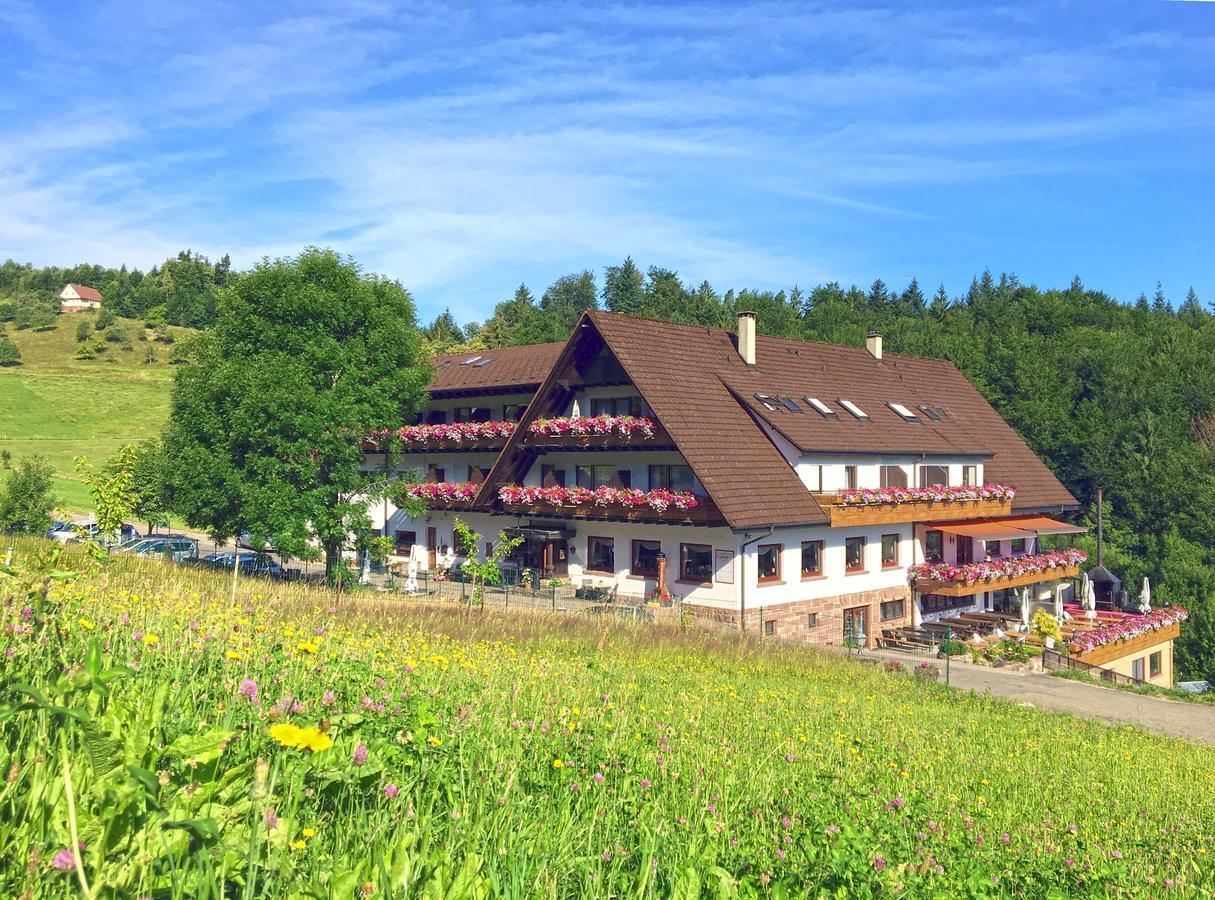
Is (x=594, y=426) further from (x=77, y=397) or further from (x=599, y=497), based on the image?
(x=77, y=397)

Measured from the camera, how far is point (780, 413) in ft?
107

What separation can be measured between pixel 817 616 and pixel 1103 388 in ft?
175

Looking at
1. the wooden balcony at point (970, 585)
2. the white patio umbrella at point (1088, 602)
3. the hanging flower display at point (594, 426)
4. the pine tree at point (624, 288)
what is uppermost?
the pine tree at point (624, 288)

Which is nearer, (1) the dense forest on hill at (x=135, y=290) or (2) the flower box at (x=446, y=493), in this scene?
(2) the flower box at (x=446, y=493)

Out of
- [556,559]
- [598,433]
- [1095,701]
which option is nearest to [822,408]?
[598,433]

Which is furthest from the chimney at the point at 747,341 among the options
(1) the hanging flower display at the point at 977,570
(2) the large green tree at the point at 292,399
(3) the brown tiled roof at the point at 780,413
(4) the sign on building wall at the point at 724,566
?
(2) the large green tree at the point at 292,399

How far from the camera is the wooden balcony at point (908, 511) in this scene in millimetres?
31094

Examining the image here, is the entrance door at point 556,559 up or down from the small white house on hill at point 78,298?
down

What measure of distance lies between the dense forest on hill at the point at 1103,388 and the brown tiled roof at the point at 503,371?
3915 cm

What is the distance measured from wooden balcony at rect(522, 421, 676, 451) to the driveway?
10.9 metres

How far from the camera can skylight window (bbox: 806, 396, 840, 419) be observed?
113ft

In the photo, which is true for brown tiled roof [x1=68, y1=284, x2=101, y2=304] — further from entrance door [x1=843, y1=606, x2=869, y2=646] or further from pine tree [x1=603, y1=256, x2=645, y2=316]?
entrance door [x1=843, y1=606, x2=869, y2=646]

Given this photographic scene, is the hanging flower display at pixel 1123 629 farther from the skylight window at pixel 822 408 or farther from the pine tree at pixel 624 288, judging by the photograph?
the pine tree at pixel 624 288

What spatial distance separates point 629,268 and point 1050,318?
51.5m
